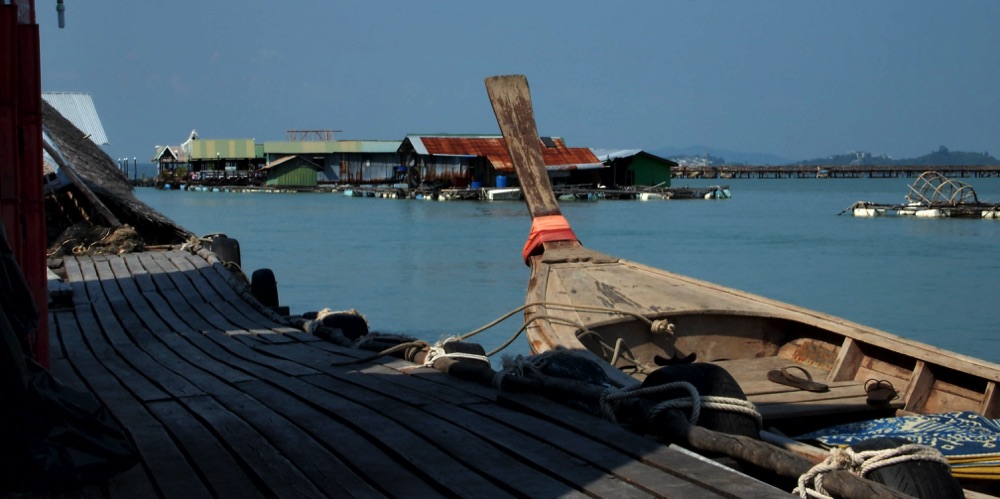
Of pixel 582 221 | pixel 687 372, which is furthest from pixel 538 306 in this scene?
pixel 582 221

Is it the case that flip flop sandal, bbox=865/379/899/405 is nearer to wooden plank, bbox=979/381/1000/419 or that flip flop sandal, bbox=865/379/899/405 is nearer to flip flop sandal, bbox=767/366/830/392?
flip flop sandal, bbox=767/366/830/392

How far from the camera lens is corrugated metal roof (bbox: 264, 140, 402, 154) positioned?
73.6 meters

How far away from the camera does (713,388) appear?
435cm

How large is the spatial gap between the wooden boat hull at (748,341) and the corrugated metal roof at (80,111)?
2360 cm

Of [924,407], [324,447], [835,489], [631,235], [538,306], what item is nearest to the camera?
[835,489]

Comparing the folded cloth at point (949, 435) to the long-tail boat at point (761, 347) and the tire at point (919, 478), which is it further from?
the tire at point (919, 478)

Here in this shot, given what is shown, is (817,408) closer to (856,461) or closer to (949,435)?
(949,435)

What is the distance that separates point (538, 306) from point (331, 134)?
75342mm

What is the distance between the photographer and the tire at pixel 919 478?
3.64 metres

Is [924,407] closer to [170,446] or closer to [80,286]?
[170,446]

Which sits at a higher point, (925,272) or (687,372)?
(687,372)

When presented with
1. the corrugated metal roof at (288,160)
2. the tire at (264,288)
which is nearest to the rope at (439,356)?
the tire at (264,288)

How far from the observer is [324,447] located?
13.1ft

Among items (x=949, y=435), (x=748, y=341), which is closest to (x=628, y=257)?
(x=748, y=341)
